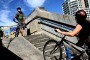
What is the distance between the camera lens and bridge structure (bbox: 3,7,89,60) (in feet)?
25.6

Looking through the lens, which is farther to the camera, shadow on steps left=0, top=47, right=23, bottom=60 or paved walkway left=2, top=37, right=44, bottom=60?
paved walkway left=2, top=37, right=44, bottom=60

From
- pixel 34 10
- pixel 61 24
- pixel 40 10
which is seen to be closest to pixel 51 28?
pixel 61 24

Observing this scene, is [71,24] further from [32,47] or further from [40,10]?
[40,10]

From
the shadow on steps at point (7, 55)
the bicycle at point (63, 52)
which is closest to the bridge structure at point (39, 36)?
the shadow on steps at point (7, 55)

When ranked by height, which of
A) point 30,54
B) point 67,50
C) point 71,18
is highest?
point 71,18

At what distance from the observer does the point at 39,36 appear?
1073cm

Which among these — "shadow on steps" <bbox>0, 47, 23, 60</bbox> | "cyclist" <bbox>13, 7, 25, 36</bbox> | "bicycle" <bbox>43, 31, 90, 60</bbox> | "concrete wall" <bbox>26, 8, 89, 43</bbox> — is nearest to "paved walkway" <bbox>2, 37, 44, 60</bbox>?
"shadow on steps" <bbox>0, 47, 23, 60</bbox>

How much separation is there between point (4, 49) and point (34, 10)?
5.90 metres

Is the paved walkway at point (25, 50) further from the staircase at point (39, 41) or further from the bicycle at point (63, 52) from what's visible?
the bicycle at point (63, 52)

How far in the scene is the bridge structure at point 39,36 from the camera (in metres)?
7.82

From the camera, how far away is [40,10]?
12438mm

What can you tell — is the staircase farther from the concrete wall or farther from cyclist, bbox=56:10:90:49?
cyclist, bbox=56:10:90:49

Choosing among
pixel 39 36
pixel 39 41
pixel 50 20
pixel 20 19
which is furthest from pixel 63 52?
pixel 20 19

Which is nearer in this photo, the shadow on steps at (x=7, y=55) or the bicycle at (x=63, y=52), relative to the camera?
the bicycle at (x=63, y=52)
